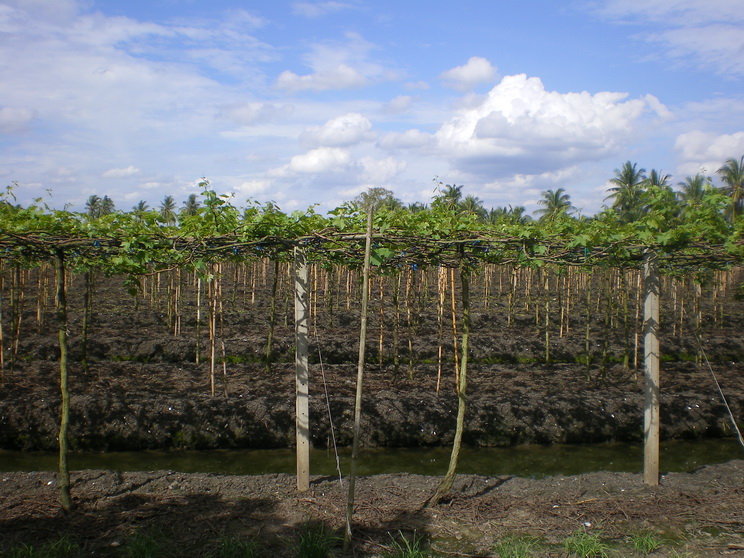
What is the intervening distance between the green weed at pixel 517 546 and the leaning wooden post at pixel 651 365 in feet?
7.56

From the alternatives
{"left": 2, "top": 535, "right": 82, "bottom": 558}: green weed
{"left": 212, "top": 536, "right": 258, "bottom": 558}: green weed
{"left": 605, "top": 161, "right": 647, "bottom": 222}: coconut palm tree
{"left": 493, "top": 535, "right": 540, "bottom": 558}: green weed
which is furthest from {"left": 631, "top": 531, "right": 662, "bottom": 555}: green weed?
{"left": 605, "top": 161, "right": 647, "bottom": 222}: coconut palm tree

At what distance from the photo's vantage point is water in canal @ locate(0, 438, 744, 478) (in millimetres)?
7684

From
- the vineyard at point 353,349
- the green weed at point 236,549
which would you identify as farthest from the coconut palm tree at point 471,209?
the green weed at point 236,549

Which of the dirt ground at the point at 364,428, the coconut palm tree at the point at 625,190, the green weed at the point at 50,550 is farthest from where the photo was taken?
the coconut palm tree at the point at 625,190

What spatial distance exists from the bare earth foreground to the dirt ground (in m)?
0.02

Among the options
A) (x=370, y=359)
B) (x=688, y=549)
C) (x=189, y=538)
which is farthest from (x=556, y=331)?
(x=189, y=538)

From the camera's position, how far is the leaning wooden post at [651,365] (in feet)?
20.4

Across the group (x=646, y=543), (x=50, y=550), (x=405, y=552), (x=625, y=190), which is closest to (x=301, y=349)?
(x=405, y=552)

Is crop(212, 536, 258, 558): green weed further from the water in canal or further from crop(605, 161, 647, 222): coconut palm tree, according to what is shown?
crop(605, 161, 647, 222): coconut palm tree

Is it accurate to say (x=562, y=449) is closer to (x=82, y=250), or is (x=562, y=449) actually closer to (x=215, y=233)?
(x=215, y=233)

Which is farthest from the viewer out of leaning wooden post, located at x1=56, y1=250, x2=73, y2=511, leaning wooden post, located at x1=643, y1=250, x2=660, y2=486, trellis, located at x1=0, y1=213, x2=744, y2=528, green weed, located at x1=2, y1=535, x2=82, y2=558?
leaning wooden post, located at x1=643, y1=250, x2=660, y2=486

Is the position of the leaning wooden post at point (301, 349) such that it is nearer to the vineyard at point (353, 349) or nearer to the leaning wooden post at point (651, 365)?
the vineyard at point (353, 349)

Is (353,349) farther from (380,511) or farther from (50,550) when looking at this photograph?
(50,550)

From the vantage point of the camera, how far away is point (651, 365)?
20.6ft
